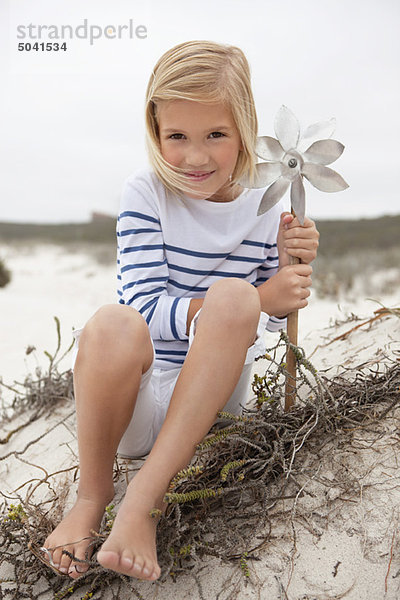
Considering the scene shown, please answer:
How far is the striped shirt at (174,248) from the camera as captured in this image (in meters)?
1.83

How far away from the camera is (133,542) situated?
129 centimetres

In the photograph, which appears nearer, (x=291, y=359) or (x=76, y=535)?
(x=76, y=535)

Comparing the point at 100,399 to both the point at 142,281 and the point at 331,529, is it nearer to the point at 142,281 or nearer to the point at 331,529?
the point at 142,281

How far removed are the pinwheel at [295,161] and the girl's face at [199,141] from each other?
188 mm

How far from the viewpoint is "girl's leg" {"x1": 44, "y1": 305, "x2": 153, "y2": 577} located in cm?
145

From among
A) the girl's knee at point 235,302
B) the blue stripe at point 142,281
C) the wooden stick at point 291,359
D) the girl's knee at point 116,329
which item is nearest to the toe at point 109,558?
the girl's knee at point 116,329

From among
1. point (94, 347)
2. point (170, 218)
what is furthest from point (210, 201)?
point (94, 347)

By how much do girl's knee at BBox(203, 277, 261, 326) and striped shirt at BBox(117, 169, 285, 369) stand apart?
262 mm

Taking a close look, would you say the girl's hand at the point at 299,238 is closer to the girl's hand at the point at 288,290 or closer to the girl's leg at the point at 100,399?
the girl's hand at the point at 288,290

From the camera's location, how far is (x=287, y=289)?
1733 millimetres

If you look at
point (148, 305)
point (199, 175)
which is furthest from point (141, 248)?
point (199, 175)

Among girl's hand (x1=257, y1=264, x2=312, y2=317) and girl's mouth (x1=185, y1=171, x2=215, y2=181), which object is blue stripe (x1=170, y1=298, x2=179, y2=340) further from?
girl's mouth (x1=185, y1=171, x2=215, y2=181)

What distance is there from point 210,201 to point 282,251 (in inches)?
12.8

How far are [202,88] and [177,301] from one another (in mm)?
657
